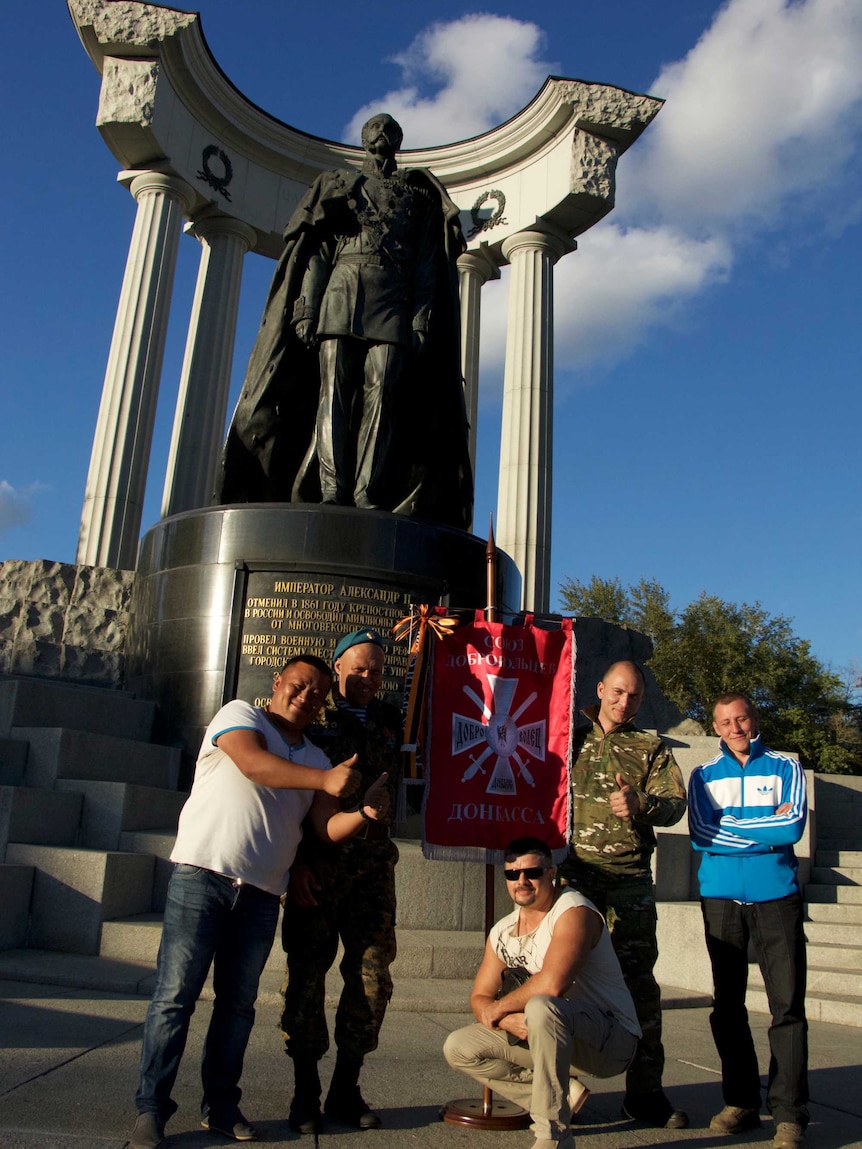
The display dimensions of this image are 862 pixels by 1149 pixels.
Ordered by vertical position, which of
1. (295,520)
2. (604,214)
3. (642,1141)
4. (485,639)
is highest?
(604,214)

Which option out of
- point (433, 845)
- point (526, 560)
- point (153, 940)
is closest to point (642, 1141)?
point (433, 845)

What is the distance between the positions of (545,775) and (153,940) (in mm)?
2700

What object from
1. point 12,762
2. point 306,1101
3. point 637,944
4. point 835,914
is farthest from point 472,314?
point 306,1101

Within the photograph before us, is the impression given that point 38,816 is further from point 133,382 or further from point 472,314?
point 472,314

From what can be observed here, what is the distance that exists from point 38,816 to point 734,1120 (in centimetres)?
462

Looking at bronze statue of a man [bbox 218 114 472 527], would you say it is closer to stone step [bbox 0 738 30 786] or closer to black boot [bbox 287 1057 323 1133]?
stone step [bbox 0 738 30 786]

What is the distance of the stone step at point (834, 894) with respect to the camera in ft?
28.7

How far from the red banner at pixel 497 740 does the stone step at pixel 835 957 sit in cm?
410

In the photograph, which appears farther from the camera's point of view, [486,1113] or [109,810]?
[109,810]

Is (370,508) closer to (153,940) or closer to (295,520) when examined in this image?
(295,520)

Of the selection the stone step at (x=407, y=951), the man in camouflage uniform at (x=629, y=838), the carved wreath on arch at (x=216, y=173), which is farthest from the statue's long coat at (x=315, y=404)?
the carved wreath on arch at (x=216, y=173)

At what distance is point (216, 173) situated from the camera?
66.2 feet

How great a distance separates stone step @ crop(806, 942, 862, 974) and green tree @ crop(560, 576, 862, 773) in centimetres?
2791

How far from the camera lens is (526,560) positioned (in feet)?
60.5
